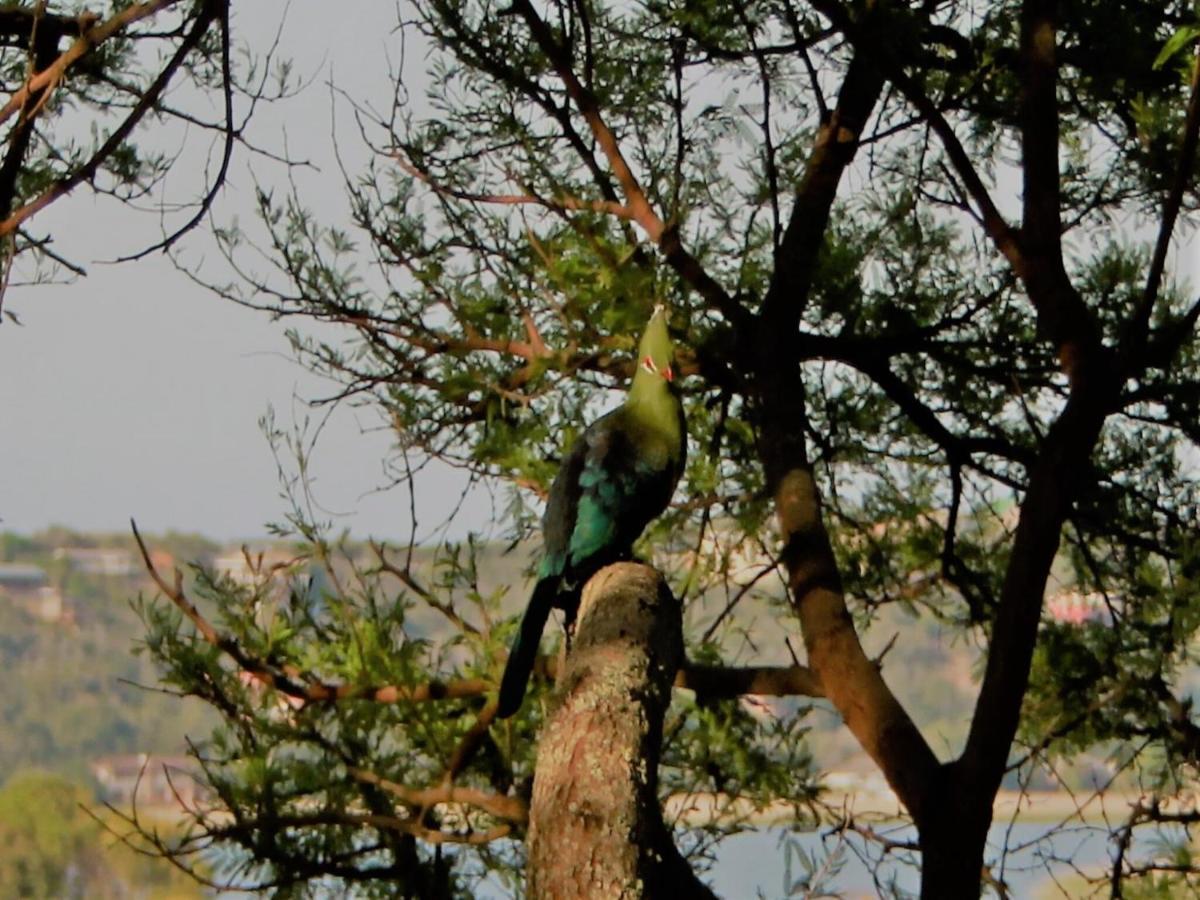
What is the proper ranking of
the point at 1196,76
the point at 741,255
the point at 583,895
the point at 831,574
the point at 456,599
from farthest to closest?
the point at 741,255 < the point at 456,599 < the point at 831,574 < the point at 1196,76 < the point at 583,895

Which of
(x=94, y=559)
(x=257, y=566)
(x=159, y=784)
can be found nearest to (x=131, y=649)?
(x=257, y=566)

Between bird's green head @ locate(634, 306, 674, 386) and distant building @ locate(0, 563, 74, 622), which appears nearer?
bird's green head @ locate(634, 306, 674, 386)

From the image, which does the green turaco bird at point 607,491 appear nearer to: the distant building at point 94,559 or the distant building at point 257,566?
the distant building at point 257,566

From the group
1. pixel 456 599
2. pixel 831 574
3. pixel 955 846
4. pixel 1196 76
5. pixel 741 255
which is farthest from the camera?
pixel 741 255

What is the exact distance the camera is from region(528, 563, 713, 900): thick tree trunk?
941mm

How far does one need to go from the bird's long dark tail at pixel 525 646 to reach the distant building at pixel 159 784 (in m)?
0.71

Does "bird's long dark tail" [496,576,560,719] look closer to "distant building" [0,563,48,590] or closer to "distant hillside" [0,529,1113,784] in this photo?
"distant hillside" [0,529,1113,784]

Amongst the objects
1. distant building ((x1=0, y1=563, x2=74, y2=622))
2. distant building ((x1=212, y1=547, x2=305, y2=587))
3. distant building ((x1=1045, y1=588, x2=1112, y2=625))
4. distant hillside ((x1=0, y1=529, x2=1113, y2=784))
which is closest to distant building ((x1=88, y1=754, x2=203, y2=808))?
distant hillside ((x1=0, y1=529, x2=1113, y2=784))

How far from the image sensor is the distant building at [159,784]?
2.24 meters

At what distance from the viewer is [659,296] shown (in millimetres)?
2188

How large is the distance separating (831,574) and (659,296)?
484 mm

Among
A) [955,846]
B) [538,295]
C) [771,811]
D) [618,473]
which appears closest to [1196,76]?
[618,473]

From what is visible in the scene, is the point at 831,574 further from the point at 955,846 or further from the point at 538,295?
the point at 538,295

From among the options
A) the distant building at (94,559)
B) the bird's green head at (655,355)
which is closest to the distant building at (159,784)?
the bird's green head at (655,355)
